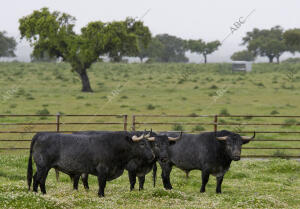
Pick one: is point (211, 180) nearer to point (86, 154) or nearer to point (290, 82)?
point (86, 154)

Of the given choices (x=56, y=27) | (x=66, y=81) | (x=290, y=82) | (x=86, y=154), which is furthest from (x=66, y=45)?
(x=86, y=154)

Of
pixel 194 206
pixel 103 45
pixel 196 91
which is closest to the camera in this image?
pixel 194 206

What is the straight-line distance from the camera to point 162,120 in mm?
26859

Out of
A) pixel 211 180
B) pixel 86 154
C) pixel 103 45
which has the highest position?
pixel 103 45

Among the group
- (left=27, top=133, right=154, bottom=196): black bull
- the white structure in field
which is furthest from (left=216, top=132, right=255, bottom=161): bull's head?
the white structure in field

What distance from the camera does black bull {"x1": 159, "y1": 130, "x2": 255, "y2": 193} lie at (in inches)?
452

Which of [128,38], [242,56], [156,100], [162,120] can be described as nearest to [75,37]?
[128,38]

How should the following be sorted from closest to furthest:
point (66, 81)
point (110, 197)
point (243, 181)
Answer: point (110, 197) → point (243, 181) → point (66, 81)

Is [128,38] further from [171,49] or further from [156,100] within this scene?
[171,49]

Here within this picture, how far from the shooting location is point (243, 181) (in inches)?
538

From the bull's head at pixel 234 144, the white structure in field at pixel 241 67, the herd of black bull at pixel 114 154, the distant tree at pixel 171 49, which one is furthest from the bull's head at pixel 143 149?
the distant tree at pixel 171 49

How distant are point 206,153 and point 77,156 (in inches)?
136

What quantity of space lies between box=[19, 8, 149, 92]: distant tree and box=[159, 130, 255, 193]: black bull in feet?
87.3

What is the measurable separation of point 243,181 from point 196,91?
97.5ft
